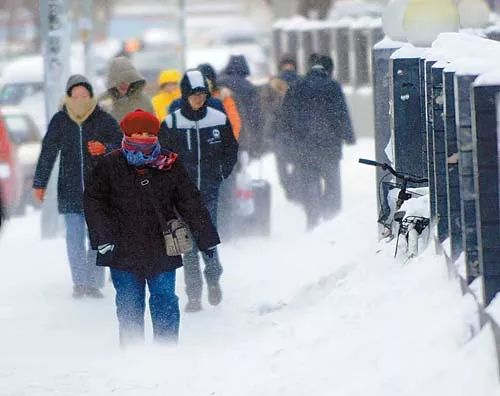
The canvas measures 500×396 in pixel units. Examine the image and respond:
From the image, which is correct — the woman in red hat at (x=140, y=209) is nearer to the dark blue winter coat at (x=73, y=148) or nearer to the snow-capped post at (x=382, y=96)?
the dark blue winter coat at (x=73, y=148)

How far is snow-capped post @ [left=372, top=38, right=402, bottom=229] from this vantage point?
1226 centimetres

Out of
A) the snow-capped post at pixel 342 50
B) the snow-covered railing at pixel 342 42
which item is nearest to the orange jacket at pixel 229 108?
the snow-covered railing at pixel 342 42

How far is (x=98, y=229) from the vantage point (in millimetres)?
9039

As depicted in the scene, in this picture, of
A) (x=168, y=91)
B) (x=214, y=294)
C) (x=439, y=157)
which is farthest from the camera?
(x=168, y=91)

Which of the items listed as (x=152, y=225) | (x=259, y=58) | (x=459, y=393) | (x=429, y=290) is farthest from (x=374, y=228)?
(x=259, y=58)

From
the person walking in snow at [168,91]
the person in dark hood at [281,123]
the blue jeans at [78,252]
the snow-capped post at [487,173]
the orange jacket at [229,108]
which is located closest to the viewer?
the snow-capped post at [487,173]

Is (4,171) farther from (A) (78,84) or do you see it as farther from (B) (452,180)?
(B) (452,180)

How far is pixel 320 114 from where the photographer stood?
16203 mm

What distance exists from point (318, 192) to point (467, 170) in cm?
969

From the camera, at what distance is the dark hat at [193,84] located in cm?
1141

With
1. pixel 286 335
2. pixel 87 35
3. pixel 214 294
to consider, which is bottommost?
pixel 214 294

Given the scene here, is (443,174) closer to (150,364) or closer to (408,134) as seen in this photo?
(150,364)

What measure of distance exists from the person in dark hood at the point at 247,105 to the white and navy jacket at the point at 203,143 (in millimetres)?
4946

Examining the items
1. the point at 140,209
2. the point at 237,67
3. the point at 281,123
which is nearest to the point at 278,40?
the point at 237,67
